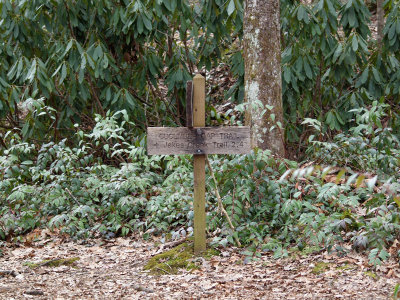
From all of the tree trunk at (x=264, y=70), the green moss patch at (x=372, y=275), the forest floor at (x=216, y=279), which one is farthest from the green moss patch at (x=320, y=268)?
the tree trunk at (x=264, y=70)

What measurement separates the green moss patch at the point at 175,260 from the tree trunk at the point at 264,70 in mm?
1350

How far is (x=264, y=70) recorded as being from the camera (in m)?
5.24

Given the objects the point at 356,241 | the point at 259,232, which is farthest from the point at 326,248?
the point at 259,232

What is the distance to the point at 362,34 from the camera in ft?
20.7

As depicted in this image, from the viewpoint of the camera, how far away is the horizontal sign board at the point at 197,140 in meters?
4.20

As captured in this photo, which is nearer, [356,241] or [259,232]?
[356,241]

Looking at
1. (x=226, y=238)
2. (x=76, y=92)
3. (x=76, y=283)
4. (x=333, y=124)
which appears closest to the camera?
(x=76, y=283)

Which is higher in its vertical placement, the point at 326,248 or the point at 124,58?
the point at 124,58

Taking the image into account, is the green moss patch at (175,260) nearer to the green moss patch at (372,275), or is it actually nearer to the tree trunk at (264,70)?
the green moss patch at (372,275)

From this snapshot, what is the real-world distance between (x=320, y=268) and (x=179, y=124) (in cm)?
384

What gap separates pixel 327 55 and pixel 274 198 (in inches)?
96.8

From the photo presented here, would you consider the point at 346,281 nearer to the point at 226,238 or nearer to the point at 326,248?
the point at 326,248

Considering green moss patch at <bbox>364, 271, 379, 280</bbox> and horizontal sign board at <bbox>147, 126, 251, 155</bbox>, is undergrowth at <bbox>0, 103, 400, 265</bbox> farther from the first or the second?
horizontal sign board at <bbox>147, 126, 251, 155</bbox>

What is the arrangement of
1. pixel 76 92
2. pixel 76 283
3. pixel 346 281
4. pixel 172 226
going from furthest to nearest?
pixel 76 92
pixel 172 226
pixel 76 283
pixel 346 281
